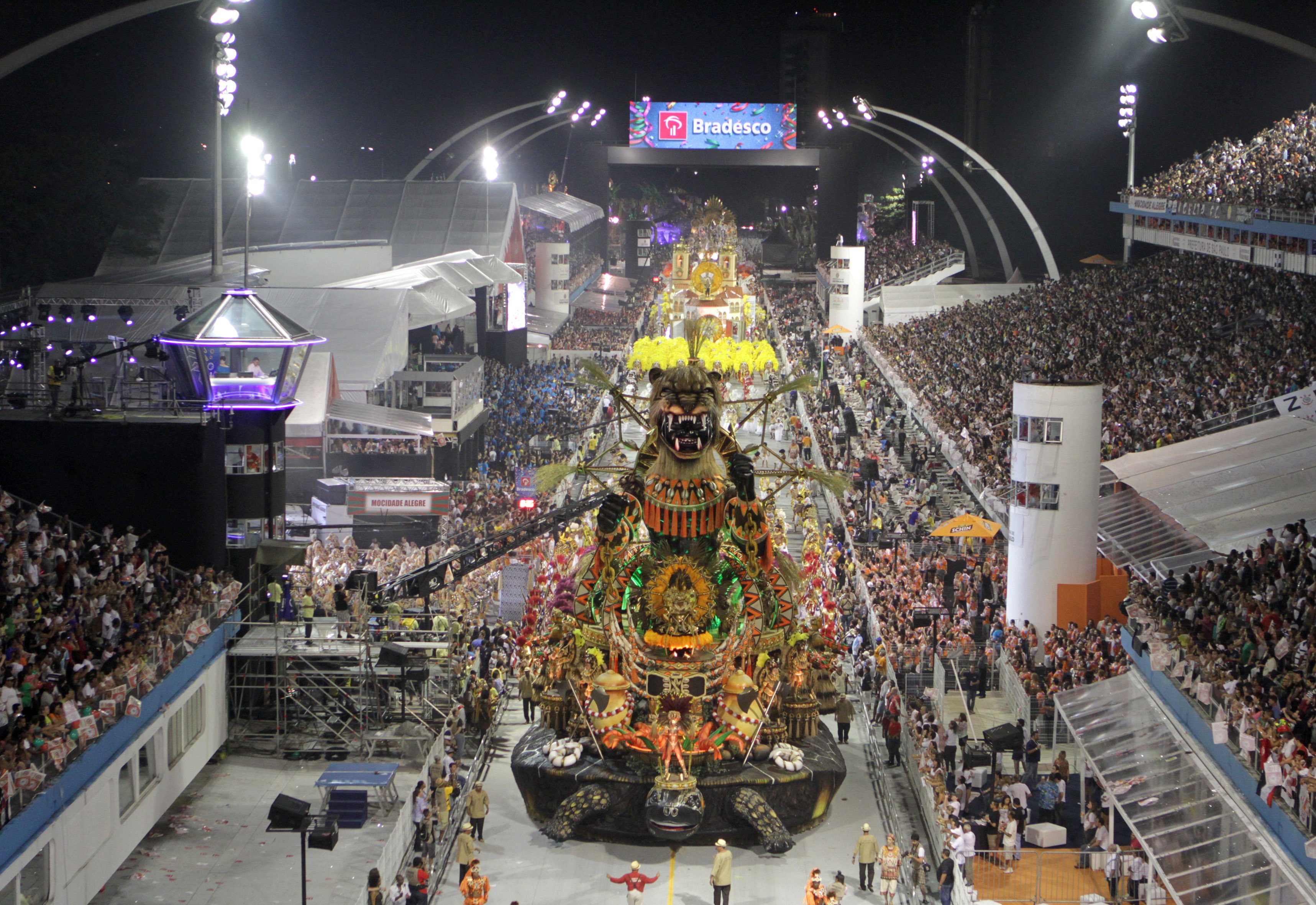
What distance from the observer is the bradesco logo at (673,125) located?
103125mm

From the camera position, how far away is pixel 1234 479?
28.7m

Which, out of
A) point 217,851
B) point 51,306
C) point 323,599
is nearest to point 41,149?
point 51,306

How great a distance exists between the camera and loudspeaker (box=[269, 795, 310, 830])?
642 inches

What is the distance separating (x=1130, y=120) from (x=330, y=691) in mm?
42872

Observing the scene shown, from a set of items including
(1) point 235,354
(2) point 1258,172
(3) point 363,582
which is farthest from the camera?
(2) point 1258,172

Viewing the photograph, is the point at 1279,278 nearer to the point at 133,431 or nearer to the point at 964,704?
Result: the point at 964,704

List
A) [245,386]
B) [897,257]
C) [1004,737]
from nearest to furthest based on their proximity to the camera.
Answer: [1004,737] → [245,386] → [897,257]

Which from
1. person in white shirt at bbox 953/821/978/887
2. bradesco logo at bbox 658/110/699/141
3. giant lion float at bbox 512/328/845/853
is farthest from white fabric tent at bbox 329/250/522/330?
bradesco logo at bbox 658/110/699/141

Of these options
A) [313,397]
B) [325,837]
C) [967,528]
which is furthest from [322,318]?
[325,837]

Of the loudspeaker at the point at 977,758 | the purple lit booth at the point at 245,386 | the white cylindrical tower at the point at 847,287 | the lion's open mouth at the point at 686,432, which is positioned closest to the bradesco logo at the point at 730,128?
the white cylindrical tower at the point at 847,287

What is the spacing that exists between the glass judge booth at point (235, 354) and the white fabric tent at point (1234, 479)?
51.4ft

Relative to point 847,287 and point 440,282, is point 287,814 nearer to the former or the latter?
point 440,282

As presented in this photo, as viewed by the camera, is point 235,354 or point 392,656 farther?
point 235,354

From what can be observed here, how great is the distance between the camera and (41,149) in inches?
2082
